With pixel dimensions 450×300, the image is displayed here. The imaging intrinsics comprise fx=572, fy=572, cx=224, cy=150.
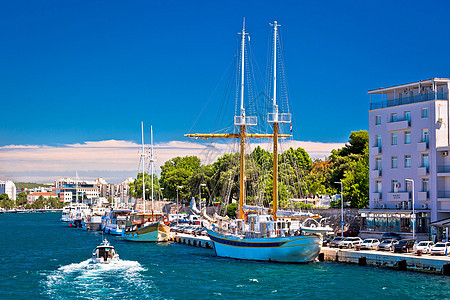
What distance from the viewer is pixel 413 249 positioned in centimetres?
5731

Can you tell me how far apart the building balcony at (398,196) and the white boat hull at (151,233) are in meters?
39.1

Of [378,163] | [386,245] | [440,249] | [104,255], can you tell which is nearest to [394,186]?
[378,163]

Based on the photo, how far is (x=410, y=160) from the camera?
7162 centimetres

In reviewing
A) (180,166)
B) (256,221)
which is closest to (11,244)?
(256,221)

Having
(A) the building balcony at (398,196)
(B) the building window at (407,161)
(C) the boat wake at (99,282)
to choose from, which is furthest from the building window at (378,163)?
(C) the boat wake at (99,282)

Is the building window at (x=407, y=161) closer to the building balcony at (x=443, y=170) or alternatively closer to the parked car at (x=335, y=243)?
the building balcony at (x=443, y=170)

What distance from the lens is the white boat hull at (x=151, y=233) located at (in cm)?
9444

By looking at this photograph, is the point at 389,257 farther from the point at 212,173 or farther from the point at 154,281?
the point at 212,173

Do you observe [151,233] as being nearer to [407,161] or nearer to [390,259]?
[407,161]

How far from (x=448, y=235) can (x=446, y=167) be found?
27.3ft

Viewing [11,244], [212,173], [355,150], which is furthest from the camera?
[212,173]

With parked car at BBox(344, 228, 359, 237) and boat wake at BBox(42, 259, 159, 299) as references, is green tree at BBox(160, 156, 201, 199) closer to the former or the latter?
parked car at BBox(344, 228, 359, 237)

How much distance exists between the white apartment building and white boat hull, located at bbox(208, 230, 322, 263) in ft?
41.5

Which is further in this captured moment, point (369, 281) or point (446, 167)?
point (446, 167)
